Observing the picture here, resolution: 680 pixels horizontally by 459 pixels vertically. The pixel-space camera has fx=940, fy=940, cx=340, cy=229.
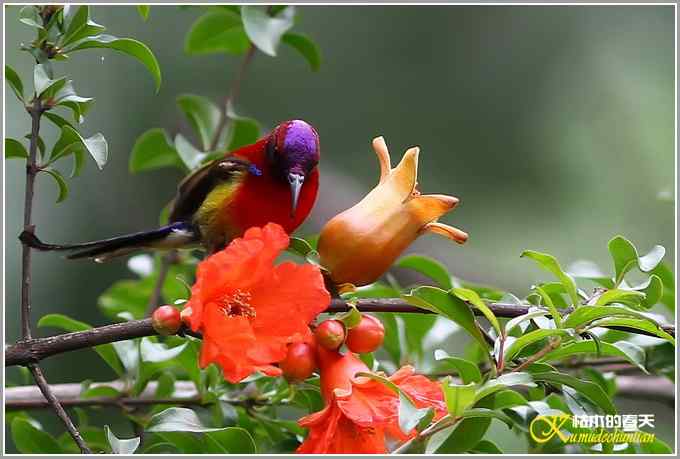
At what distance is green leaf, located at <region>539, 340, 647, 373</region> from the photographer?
1.90m

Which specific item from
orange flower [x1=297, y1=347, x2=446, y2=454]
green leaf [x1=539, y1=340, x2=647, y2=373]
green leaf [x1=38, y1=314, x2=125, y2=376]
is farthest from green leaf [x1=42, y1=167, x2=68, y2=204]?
green leaf [x1=539, y1=340, x2=647, y2=373]

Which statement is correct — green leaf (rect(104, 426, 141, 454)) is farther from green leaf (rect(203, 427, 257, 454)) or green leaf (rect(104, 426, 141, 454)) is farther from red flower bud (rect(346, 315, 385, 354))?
red flower bud (rect(346, 315, 385, 354))

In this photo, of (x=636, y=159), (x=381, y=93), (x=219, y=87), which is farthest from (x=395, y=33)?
(x=636, y=159)

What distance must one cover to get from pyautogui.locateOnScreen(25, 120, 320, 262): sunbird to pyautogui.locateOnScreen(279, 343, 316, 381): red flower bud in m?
0.56

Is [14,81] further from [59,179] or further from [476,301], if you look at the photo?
[476,301]

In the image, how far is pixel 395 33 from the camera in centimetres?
752

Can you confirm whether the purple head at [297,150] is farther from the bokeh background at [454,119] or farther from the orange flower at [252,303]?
the bokeh background at [454,119]

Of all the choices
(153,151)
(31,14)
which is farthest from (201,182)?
(31,14)

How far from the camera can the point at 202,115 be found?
314cm

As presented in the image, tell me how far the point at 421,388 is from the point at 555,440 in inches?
20.4

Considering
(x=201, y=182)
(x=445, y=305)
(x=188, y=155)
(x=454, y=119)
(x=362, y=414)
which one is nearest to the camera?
(x=362, y=414)

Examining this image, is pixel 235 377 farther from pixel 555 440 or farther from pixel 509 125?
pixel 509 125

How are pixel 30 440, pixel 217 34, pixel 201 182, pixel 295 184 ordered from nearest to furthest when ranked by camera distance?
pixel 30 440
pixel 295 184
pixel 201 182
pixel 217 34

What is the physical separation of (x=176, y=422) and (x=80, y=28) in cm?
84
